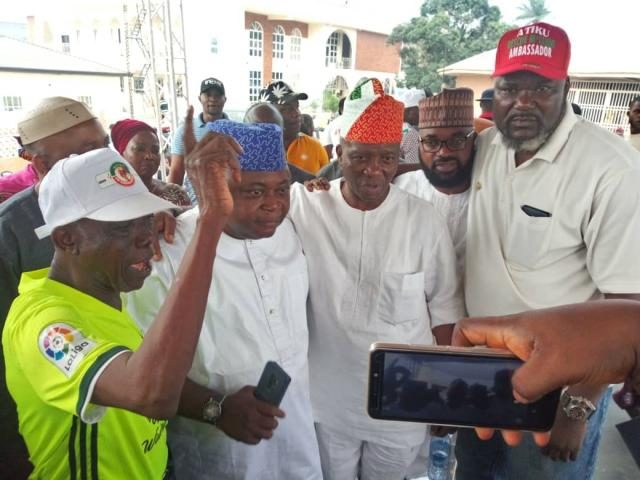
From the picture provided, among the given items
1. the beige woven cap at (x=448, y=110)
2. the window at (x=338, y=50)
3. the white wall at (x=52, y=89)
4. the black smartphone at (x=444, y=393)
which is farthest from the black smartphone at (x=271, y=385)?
the window at (x=338, y=50)

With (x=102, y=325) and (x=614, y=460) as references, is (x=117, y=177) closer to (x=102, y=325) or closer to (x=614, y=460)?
(x=102, y=325)

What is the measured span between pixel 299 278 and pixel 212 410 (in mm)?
568

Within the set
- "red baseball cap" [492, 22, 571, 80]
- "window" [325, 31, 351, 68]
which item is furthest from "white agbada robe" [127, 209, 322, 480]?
"window" [325, 31, 351, 68]

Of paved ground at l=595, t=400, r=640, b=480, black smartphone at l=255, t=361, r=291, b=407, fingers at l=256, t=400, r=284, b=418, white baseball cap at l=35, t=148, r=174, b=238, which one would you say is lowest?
paved ground at l=595, t=400, r=640, b=480

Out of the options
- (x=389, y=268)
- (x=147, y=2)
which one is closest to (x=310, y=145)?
(x=389, y=268)

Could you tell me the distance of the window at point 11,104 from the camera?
1262 centimetres

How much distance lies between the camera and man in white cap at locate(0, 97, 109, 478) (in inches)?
70.8

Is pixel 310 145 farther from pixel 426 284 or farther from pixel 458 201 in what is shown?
pixel 426 284

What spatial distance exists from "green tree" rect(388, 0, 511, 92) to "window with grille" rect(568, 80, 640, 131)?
12137 millimetres

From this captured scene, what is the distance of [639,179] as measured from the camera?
1702mm

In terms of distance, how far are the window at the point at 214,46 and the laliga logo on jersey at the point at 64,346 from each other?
68.8 feet

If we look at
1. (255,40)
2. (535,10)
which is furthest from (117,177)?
(535,10)

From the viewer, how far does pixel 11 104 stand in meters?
12.8

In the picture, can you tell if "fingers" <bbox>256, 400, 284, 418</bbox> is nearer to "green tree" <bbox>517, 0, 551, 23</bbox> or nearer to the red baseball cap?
the red baseball cap
